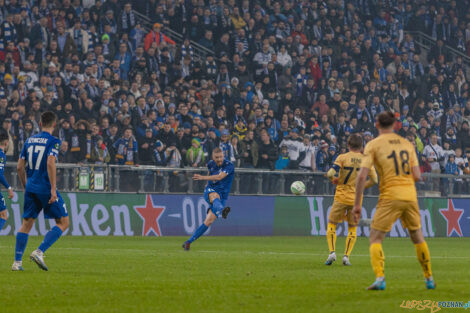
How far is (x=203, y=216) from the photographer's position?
90.9ft

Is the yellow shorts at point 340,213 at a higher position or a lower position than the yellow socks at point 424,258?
higher

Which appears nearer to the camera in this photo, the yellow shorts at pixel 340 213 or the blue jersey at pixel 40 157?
the blue jersey at pixel 40 157

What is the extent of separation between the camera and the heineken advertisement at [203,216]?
25875mm

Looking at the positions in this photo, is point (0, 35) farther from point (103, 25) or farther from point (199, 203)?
point (199, 203)

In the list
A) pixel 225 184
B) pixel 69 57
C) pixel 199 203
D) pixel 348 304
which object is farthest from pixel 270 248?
pixel 348 304

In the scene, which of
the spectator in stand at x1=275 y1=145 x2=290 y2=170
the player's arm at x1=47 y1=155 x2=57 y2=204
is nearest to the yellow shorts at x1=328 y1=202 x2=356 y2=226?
the player's arm at x1=47 y1=155 x2=57 y2=204

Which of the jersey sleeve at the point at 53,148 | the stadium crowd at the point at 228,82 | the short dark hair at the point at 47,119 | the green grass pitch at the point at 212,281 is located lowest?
the green grass pitch at the point at 212,281

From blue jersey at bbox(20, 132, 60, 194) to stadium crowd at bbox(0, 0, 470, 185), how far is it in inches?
414

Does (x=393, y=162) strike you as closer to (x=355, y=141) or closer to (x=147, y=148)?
(x=355, y=141)

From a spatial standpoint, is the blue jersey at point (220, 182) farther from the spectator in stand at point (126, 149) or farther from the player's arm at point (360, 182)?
the player's arm at point (360, 182)

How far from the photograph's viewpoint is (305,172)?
28.0 meters

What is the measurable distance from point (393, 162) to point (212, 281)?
2.96m

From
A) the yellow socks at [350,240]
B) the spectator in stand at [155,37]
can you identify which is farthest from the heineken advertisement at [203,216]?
the yellow socks at [350,240]

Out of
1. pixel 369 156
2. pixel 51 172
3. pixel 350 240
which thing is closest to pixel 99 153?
pixel 350 240
